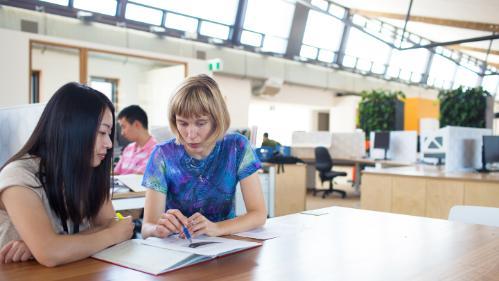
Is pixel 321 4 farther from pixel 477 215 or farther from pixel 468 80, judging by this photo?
pixel 477 215

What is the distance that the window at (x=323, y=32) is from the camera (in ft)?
35.2

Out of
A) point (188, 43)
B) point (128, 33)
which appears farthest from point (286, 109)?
point (128, 33)

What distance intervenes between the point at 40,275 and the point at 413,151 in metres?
6.27

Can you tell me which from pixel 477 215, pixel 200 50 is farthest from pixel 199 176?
pixel 200 50

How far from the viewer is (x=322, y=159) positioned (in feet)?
25.0

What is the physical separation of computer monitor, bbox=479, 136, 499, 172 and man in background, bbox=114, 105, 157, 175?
10.6 feet

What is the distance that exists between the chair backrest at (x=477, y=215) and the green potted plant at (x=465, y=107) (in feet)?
14.2

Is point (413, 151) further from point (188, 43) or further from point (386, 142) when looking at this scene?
point (188, 43)

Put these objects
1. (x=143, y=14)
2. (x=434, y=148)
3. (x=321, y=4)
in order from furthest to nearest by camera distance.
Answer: (x=321, y=4) → (x=143, y=14) → (x=434, y=148)

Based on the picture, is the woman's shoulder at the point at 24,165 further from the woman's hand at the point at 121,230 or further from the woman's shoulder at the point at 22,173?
the woman's hand at the point at 121,230

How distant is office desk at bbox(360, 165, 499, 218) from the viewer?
347cm

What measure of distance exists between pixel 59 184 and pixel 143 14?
7.11m

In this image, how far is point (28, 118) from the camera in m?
1.67

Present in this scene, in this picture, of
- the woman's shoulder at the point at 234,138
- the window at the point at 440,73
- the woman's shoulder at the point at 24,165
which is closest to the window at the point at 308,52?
the window at the point at 440,73
